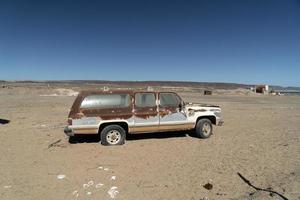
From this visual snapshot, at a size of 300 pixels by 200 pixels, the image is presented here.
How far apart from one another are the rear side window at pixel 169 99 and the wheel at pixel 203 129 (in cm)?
107

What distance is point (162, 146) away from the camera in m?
9.12

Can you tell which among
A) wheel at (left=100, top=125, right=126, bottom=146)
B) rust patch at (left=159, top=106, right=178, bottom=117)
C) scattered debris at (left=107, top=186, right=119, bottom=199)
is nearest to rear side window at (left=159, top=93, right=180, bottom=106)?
rust patch at (left=159, top=106, right=178, bottom=117)

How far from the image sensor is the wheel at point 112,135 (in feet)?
30.1

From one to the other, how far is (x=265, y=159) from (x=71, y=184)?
184 inches

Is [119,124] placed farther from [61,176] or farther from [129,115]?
[61,176]

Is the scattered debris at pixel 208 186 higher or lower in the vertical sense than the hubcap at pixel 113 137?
lower

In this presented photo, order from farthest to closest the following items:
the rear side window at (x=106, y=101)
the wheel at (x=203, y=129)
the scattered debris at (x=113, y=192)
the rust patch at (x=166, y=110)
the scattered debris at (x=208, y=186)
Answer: the wheel at (x=203, y=129)
the rust patch at (x=166, y=110)
the rear side window at (x=106, y=101)
the scattered debris at (x=208, y=186)
the scattered debris at (x=113, y=192)

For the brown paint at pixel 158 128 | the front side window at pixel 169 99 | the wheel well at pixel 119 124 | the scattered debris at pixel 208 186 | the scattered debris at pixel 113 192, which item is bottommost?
the scattered debris at pixel 113 192

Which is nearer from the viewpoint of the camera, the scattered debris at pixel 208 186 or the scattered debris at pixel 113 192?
the scattered debris at pixel 113 192

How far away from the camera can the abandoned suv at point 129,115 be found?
29.4ft

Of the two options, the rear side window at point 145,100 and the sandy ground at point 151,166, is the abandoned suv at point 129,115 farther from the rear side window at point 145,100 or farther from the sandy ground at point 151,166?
the sandy ground at point 151,166

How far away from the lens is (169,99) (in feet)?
33.3

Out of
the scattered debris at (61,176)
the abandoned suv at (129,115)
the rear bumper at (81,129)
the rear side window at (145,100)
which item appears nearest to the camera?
the scattered debris at (61,176)

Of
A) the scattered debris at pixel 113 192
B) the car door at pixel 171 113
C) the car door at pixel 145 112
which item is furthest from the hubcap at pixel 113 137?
the scattered debris at pixel 113 192
